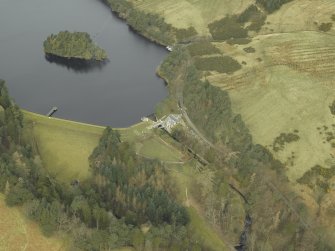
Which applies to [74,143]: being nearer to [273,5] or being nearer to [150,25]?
[150,25]

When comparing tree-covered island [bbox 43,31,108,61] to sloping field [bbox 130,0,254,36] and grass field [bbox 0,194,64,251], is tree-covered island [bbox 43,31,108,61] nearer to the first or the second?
sloping field [bbox 130,0,254,36]

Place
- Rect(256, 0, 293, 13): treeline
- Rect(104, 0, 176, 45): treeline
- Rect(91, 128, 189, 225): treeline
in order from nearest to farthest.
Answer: Rect(91, 128, 189, 225): treeline
Rect(256, 0, 293, 13): treeline
Rect(104, 0, 176, 45): treeline

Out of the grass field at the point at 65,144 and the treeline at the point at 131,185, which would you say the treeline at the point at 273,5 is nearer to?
the grass field at the point at 65,144

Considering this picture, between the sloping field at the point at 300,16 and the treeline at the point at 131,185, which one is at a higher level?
the sloping field at the point at 300,16

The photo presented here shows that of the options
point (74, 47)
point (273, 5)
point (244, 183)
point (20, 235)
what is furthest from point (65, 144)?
point (273, 5)

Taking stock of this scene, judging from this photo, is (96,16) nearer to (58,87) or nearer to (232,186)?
(58,87)

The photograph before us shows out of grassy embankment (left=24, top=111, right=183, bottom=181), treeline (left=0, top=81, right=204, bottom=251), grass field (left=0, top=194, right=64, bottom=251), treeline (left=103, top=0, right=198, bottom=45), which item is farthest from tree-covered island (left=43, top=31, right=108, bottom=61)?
grass field (left=0, top=194, right=64, bottom=251)

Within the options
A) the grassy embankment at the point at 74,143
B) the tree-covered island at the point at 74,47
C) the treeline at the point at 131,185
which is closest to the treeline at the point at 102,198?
the treeline at the point at 131,185
